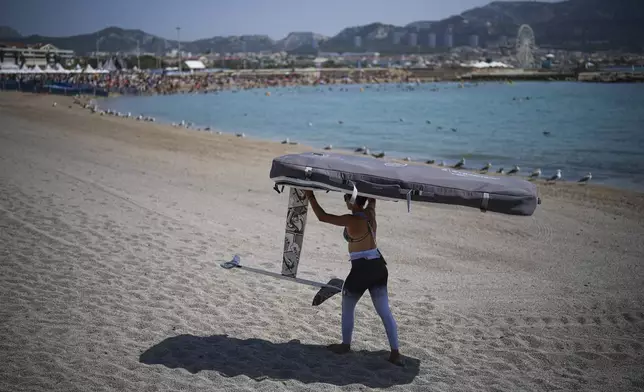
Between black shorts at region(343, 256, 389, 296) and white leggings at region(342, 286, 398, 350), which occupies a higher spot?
black shorts at region(343, 256, 389, 296)

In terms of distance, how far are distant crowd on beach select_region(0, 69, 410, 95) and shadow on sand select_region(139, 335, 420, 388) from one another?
58.7m

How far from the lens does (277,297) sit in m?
6.77

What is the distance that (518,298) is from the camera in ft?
23.4

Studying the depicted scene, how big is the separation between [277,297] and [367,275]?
2103 mm

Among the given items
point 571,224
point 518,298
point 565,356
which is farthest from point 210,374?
point 571,224

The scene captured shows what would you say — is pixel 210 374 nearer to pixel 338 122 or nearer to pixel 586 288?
pixel 586 288

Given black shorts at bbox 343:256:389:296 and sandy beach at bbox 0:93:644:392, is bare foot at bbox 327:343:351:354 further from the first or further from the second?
black shorts at bbox 343:256:389:296

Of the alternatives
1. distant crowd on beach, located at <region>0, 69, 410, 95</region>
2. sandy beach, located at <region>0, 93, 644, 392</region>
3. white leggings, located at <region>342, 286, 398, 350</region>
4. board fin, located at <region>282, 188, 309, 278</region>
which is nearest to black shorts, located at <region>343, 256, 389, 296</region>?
white leggings, located at <region>342, 286, 398, 350</region>

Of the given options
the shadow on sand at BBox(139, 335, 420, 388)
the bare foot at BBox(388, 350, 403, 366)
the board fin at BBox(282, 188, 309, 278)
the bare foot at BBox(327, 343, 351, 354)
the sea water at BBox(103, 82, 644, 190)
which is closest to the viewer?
the shadow on sand at BBox(139, 335, 420, 388)

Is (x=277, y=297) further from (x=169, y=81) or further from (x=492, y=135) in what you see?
(x=169, y=81)

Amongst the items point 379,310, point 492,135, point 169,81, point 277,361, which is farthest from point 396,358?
point 169,81

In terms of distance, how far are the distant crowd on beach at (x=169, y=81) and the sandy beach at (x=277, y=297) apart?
53.9 m

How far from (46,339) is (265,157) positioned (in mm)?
16048

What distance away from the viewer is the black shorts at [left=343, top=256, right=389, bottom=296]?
4957mm
